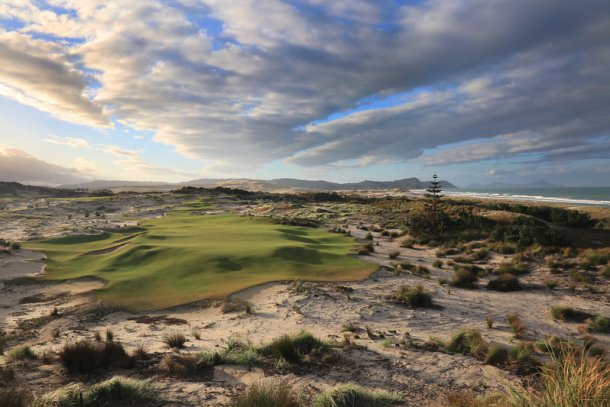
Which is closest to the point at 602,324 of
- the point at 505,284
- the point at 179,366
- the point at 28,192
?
the point at 505,284

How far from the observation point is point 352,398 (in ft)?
14.6

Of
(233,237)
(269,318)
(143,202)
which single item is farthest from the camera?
(143,202)

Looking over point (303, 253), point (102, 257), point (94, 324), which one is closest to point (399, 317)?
point (303, 253)

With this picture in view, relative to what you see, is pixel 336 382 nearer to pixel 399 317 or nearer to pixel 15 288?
pixel 399 317

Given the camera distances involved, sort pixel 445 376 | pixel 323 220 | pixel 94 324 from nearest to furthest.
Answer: pixel 445 376 → pixel 94 324 → pixel 323 220

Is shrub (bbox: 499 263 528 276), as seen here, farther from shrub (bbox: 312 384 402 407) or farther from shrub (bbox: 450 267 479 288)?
shrub (bbox: 312 384 402 407)

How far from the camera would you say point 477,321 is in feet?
30.3

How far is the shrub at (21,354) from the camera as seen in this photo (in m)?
5.34

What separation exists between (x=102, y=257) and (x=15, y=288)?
4.54 meters

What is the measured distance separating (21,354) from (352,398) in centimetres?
653

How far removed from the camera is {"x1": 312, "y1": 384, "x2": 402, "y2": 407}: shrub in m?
4.38

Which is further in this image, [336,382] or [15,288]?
[15,288]

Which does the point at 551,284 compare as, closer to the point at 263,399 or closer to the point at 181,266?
the point at 263,399

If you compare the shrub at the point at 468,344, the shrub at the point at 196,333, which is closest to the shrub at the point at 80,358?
the shrub at the point at 196,333
